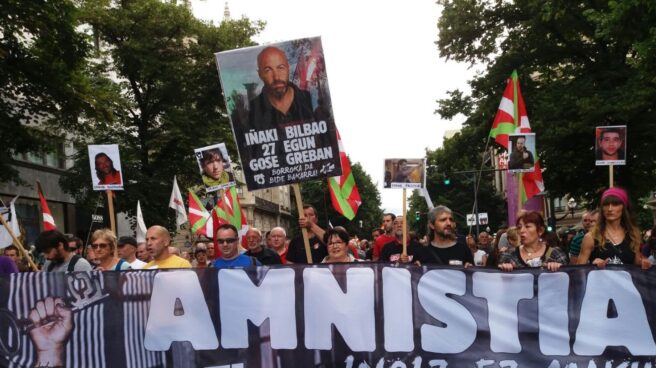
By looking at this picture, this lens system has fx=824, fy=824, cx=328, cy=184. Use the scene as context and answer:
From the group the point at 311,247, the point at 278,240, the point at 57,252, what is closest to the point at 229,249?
the point at 57,252

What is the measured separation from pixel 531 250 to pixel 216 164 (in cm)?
657

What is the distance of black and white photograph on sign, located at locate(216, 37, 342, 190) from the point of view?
7492 mm

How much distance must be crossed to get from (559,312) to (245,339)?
2.30 m

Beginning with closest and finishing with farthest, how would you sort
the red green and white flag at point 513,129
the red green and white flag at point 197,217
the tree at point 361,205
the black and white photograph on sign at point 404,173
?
the black and white photograph on sign at point 404,173
the red green and white flag at point 513,129
the red green and white flag at point 197,217
the tree at point 361,205

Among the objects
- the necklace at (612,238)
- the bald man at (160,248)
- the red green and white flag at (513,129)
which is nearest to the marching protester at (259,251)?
the bald man at (160,248)

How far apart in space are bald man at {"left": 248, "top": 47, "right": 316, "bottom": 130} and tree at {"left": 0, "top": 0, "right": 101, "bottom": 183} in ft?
46.7

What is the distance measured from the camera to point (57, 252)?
7.51 m

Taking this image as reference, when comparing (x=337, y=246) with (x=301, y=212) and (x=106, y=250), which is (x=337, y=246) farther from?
(x=106, y=250)

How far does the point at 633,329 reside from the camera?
18.9 ft

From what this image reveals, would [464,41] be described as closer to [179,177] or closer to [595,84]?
[595,84]

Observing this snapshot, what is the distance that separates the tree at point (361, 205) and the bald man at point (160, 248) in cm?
6428

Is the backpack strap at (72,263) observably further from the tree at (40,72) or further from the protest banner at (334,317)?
the tree at (40,72)

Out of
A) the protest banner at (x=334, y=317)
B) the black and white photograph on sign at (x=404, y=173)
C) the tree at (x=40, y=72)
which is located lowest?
the protest banner at (x=334, y=317)

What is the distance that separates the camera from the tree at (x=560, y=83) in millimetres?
22828
